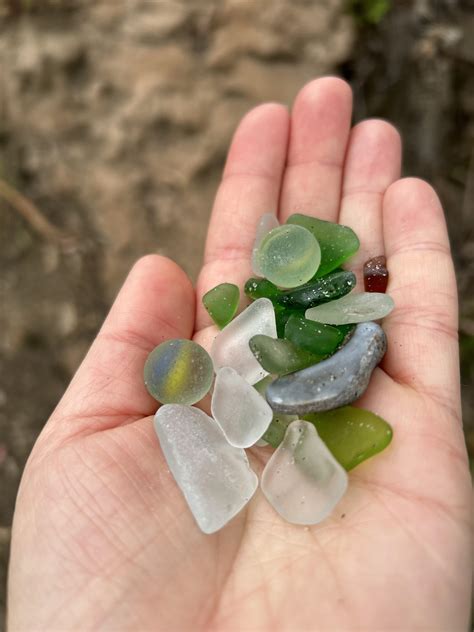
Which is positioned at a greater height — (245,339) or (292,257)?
(292,257)

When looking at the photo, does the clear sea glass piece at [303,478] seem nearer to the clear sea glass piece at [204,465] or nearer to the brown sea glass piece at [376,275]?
the clear sea glass piece at [204,465]

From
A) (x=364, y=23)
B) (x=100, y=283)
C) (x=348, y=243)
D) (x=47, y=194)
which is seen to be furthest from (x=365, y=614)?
(x=364, y=23)

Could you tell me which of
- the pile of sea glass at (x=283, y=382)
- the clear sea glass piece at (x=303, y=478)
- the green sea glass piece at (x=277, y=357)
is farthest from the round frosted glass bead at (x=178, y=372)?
the clear sea glass piece at (x=303, y=478)

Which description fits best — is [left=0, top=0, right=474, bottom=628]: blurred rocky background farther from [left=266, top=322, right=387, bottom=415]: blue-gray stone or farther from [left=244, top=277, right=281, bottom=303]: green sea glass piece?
[left=266, top=322, right=387, bottom=415]: blue-gray stone

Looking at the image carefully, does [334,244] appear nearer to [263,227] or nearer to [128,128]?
[263,227]

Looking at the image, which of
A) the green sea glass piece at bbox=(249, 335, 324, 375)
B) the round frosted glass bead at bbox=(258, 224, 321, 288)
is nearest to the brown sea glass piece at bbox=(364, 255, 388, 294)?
the round frosted glass bead at bbox=(258, 224, 321, 288)

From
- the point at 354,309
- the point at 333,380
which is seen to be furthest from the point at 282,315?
the point at 333,380
